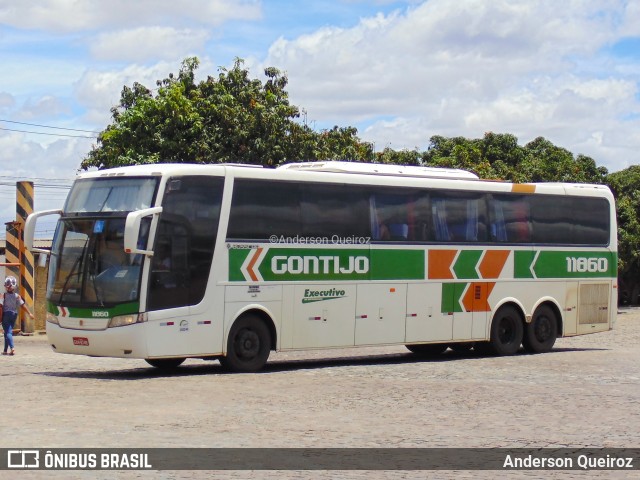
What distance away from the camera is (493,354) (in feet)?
82.0

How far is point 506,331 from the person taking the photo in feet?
82.0

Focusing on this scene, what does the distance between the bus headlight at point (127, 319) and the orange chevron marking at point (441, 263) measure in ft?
22.1

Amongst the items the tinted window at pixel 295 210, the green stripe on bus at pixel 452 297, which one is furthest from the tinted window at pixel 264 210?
the green stripe on bus at pixel 452 297

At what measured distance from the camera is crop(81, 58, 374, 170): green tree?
34656 mm

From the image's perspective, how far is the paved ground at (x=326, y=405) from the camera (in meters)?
11.9

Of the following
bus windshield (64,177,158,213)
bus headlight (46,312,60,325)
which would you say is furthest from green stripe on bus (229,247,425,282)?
bus headlight (46,312,60,325)

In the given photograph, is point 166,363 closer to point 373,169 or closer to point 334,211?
point 334,211

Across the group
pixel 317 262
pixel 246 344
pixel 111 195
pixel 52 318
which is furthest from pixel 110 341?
pixel 317 262

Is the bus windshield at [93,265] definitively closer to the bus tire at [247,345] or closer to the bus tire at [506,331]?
the bus tire at [247,345]

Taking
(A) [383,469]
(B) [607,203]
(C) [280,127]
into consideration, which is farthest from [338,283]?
(C) [280,127]

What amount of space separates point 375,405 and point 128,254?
552cm

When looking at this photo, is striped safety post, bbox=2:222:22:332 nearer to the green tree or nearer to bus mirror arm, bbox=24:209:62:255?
the green tree

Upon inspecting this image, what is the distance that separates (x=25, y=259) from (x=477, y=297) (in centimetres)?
1249

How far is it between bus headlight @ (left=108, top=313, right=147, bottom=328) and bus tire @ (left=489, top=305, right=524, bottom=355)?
8.75m
